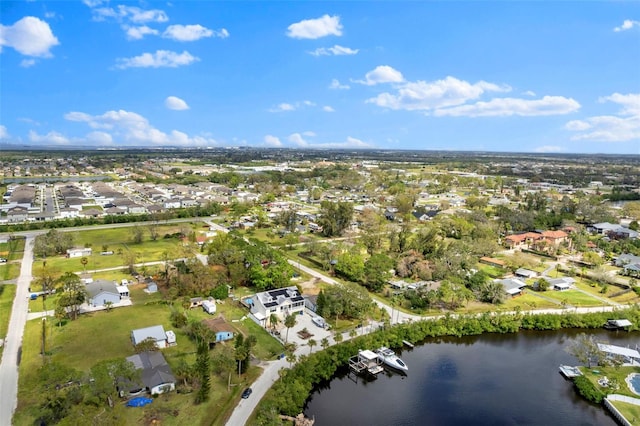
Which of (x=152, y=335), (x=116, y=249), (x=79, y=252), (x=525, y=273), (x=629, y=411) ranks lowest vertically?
(x=629, y=411)

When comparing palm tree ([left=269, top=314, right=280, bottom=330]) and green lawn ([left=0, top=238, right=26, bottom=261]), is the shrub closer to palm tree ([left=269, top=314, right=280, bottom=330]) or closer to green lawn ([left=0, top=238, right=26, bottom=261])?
palm tree ([left=269, top=314, right=280, bottom=330])

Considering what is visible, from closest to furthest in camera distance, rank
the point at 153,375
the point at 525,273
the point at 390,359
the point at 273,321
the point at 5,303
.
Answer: the point at 153,375, the point at 390,359, the point at 273,321, the point at 5,303, the point at 525,273

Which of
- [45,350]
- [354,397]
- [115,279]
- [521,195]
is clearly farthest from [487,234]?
[521,195]

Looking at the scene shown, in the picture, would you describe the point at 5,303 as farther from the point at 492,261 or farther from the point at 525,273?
the point at 525,273

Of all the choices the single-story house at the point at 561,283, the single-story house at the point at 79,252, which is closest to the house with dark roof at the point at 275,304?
the single-story house at the point at 79,252

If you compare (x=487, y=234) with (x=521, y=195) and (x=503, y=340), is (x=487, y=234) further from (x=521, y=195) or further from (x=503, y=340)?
(x=521, y=195)

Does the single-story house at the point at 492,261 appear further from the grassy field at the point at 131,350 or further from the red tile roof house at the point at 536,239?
the grassy field at the point at 131,350

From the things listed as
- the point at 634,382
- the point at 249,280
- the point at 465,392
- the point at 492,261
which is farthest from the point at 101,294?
the point at 492,261
